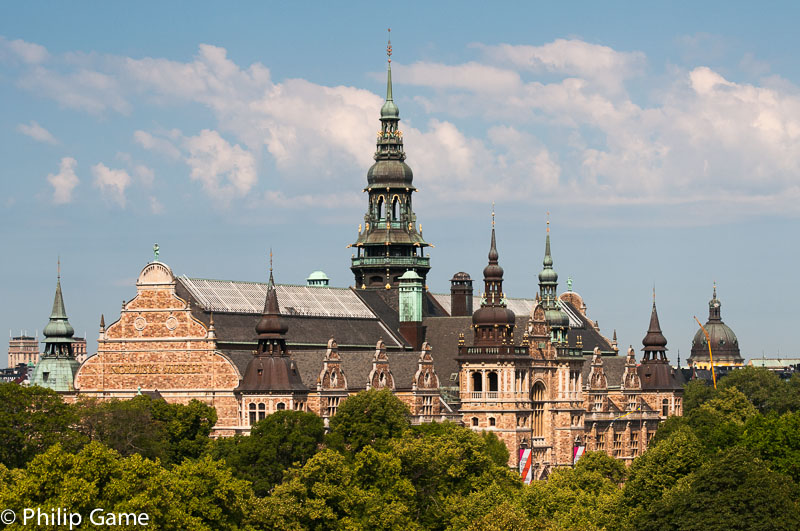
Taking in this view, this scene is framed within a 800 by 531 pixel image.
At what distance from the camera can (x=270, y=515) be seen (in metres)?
121

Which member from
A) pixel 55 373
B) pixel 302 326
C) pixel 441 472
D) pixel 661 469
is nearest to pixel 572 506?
pixel 661 469

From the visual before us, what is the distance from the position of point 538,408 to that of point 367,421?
132ft

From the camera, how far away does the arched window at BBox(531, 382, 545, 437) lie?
7667 inches

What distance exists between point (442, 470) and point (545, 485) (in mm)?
7794

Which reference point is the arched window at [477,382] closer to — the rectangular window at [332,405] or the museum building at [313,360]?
the museum building at [313,360]

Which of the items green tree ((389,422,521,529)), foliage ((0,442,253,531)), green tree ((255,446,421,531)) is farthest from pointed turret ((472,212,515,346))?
foliage ((0,442,253,531))

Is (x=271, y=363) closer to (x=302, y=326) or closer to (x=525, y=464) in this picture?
(x=302, y=326)

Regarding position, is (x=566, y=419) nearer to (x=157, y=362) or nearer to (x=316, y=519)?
(x=157, y=362)

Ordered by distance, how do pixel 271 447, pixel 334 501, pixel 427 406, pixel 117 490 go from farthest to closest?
1. pixel 427 406
2. pixel 271 447
3. pixel 334 501
4. pixel 117 490

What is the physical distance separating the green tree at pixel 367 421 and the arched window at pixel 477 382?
2695 centimetres

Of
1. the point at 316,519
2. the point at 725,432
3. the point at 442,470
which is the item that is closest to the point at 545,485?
the point at 442,470

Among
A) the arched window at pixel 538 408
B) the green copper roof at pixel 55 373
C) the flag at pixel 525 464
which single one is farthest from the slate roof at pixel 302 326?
the green copper roof at pixel 55 373

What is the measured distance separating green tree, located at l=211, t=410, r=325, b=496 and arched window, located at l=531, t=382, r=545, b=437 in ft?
139

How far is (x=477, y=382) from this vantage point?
7475 inches
